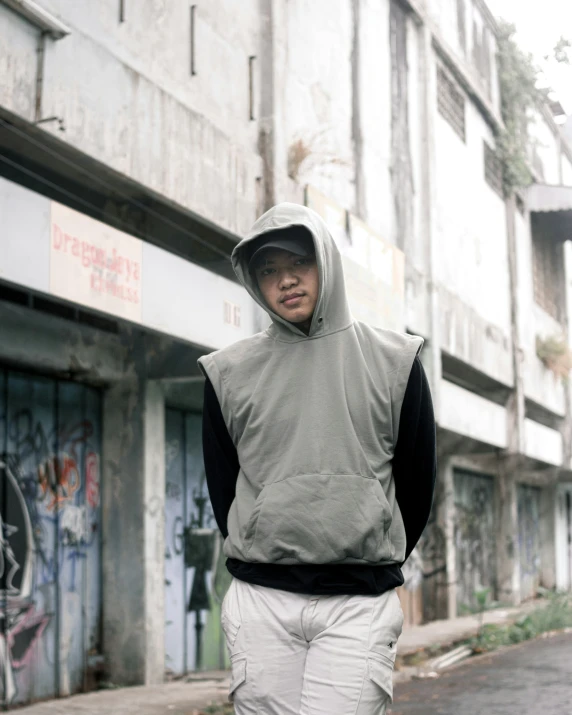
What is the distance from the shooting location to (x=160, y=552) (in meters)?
9.30

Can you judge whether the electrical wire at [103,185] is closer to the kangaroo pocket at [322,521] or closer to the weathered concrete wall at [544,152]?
the kangaroo pocket at [322,521]

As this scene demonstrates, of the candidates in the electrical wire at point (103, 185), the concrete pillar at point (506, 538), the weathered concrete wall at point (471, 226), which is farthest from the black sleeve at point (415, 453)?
the concrete pillar at point (506, 538)

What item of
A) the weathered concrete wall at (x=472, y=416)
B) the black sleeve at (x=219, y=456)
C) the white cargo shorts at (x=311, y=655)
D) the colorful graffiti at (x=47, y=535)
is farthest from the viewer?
the weathered concrete wall at (x=472, y=416)

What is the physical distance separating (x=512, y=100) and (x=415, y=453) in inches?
782

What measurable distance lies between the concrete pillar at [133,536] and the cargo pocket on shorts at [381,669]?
6607 millimetres

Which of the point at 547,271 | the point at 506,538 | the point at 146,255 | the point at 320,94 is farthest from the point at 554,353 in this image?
the point at 146,255

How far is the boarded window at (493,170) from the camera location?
20.3 m

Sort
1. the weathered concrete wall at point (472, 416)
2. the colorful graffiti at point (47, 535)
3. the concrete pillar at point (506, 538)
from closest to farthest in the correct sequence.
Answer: the colorful graffiti at point (47, 535), the weathered concrete wall at point (472, 416), the concrete pillar at point (506, 538)

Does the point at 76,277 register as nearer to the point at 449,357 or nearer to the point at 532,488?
the point at 449,357

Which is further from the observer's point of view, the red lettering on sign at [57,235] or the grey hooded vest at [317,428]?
the red lettering on sign at [57,235]

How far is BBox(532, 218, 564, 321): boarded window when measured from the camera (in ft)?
79.9

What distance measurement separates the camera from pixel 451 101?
17984mm

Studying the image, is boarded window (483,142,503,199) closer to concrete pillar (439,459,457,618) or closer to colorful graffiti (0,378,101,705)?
concrete pillar (439,459,457,618)

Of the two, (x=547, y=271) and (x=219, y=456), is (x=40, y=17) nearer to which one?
(x=219, y=456)
